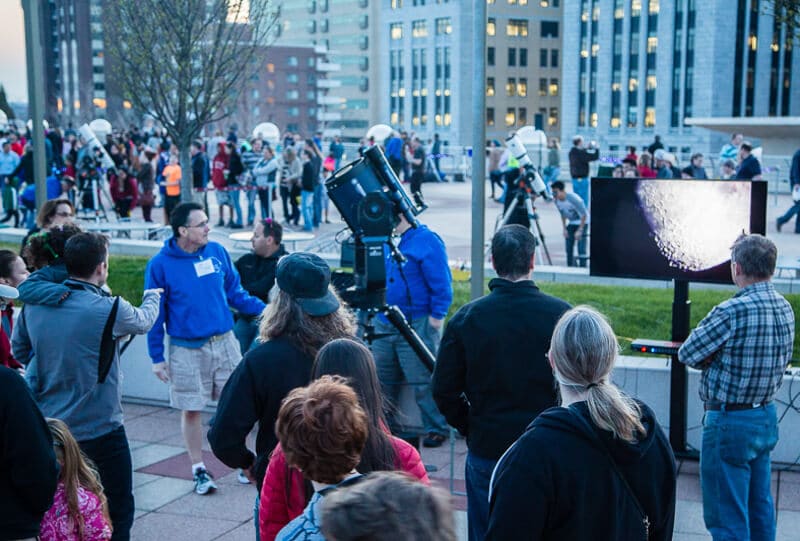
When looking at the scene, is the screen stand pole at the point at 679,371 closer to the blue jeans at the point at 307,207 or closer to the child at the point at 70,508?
the child at the point at 70,508

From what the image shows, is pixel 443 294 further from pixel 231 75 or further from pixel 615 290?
pixel 231 75

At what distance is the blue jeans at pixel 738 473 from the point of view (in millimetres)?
4973

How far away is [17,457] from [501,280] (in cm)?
223

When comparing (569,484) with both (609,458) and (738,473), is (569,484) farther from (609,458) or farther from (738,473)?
(738,473)

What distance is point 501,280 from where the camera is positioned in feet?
14.9

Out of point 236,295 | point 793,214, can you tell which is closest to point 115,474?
point 236,295

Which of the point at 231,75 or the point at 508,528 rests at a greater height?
the point at 231,75

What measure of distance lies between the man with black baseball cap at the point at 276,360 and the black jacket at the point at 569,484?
3.98 feet

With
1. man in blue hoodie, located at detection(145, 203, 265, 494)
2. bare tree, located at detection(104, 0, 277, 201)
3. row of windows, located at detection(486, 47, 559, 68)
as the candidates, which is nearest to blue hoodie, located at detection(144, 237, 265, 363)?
man in blue hoodie, located at detection(145, 203, 265, 494)

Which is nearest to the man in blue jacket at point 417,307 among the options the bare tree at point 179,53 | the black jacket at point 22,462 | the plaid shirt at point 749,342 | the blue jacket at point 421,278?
the blue jacket at point 421,278

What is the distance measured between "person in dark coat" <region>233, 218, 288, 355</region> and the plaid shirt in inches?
148

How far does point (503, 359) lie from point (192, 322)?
293cm

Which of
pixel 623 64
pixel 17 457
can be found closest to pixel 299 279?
pixel 17 457

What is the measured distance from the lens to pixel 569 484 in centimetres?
296
